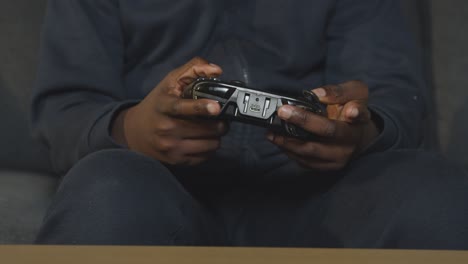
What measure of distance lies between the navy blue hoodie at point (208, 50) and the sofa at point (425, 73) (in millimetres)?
156

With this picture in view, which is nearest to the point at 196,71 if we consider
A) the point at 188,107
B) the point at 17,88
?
the point at 188,107

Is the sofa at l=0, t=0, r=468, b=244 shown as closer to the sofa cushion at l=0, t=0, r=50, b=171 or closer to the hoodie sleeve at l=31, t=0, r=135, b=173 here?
the sofa cushion at l=0, t=0, r=50, b=171

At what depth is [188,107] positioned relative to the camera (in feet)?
2.05

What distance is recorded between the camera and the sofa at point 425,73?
40.6 inches

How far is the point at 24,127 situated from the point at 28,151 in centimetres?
3

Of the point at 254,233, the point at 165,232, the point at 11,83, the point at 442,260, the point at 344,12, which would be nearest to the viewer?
the point at 442,260

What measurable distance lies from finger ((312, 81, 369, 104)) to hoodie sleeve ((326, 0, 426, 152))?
0.35 ft

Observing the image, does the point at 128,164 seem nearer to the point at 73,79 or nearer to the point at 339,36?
the point at 73,79

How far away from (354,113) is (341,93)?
0.04 metres

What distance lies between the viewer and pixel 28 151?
1036 millimetres

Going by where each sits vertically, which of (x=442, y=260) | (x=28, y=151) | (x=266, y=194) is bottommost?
(x=28, y=151)

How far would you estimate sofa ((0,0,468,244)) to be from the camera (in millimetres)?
1030

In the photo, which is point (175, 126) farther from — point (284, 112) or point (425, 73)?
point (425, 73)

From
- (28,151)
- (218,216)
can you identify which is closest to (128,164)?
(218,216)
